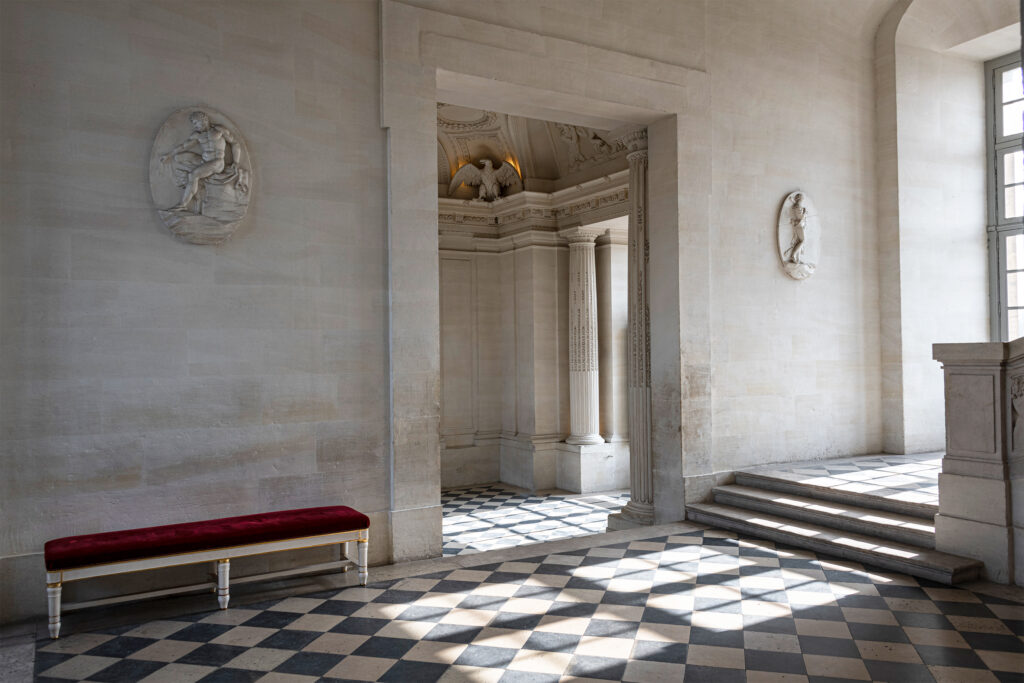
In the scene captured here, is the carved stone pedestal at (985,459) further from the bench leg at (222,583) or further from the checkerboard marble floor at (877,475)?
the bench leg at (222,583)

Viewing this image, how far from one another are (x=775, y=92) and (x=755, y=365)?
3195mm

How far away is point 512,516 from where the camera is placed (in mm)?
10086

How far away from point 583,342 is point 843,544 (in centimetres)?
618

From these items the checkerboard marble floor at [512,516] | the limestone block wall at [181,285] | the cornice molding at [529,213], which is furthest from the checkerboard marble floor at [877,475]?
the cornice molding at [529,213]

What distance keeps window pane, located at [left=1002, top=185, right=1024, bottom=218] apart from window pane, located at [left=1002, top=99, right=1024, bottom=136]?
2.41 ft

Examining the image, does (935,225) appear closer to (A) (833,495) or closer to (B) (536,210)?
(A) (833,495)

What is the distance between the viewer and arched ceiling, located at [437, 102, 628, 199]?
1155 centimetres

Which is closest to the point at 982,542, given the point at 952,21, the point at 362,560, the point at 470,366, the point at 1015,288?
the point at 362,560

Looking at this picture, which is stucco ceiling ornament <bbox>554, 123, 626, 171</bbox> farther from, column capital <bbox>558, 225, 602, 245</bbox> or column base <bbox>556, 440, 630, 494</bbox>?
column base <bbox>556, 440, 630, 494</bbox>

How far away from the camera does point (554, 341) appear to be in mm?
12398

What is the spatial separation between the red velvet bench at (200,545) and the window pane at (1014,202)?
9521 mm

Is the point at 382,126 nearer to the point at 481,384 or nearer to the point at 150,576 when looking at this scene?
the point at 150,576

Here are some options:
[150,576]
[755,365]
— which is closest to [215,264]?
[150,576]

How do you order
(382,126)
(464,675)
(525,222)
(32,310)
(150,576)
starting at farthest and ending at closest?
(525,222) < (382,126) < (150,576) < (32,310) < (464,675)
